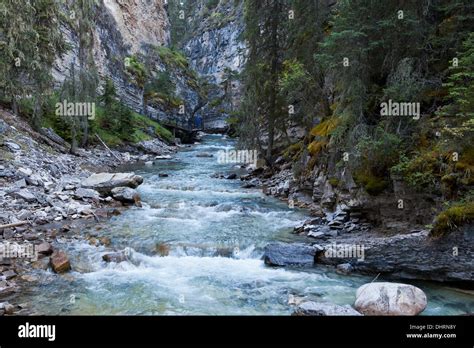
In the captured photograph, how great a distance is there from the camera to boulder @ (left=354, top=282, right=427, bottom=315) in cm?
650

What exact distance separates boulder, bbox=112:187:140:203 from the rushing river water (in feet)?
3.12

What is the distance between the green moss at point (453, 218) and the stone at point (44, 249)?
371 inches

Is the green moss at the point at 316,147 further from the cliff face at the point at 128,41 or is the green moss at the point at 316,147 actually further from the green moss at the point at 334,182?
the cliff face at the point at 128,41

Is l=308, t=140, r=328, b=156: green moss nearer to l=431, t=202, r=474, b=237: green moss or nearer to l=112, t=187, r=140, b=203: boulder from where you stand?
l=431, t=202, r=474, b=237: green moss

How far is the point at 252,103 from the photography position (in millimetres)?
22984

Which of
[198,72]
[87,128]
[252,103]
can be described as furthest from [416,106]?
[198,72]

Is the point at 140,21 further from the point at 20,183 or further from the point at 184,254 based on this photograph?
the point at 184,254

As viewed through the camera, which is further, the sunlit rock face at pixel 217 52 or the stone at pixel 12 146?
the sunlit rock face at pixel 217 52

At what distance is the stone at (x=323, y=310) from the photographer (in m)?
6.37

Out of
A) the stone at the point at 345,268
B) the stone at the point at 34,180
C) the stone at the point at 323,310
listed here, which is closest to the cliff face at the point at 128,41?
the stone at the point at 34,180

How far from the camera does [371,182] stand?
10969mm

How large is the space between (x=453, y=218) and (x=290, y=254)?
389 cm

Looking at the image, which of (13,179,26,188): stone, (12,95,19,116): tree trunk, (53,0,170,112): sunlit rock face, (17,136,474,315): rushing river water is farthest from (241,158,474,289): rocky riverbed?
(53,0,170,112): sunlit rock face

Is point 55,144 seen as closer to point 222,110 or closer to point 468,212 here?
point 468,212
